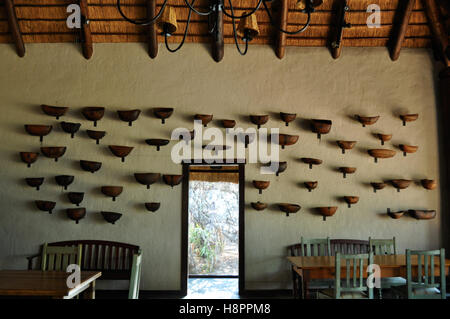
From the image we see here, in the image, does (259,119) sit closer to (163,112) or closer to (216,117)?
(216,117)

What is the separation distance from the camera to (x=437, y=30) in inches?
209

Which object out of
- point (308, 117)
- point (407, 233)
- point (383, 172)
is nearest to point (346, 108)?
point (308, 117)

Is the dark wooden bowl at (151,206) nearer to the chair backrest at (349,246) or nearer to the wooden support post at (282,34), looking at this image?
the chair backrest at (349,246)

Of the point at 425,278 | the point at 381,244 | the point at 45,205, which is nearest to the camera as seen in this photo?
the point at 425,278

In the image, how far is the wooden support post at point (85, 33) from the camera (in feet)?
16.5

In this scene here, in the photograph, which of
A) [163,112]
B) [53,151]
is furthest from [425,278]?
[53,151]

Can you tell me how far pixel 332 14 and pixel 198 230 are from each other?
15.2ft

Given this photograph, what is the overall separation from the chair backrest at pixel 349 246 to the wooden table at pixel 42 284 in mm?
3356

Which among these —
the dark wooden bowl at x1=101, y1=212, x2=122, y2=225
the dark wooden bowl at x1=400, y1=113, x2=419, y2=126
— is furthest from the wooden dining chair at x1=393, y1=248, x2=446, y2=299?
the dark wooden bowl at x1=101, y1=212, x2=122, y2=225

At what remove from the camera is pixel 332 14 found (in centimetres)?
529

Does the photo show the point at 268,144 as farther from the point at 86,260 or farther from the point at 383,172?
the point at 86,260

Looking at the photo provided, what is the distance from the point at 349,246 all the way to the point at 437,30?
130 inches

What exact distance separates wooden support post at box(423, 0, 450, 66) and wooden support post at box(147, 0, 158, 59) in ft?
12.1

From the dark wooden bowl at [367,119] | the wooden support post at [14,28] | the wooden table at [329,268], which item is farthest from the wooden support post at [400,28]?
the wooden support post at [14,28]
